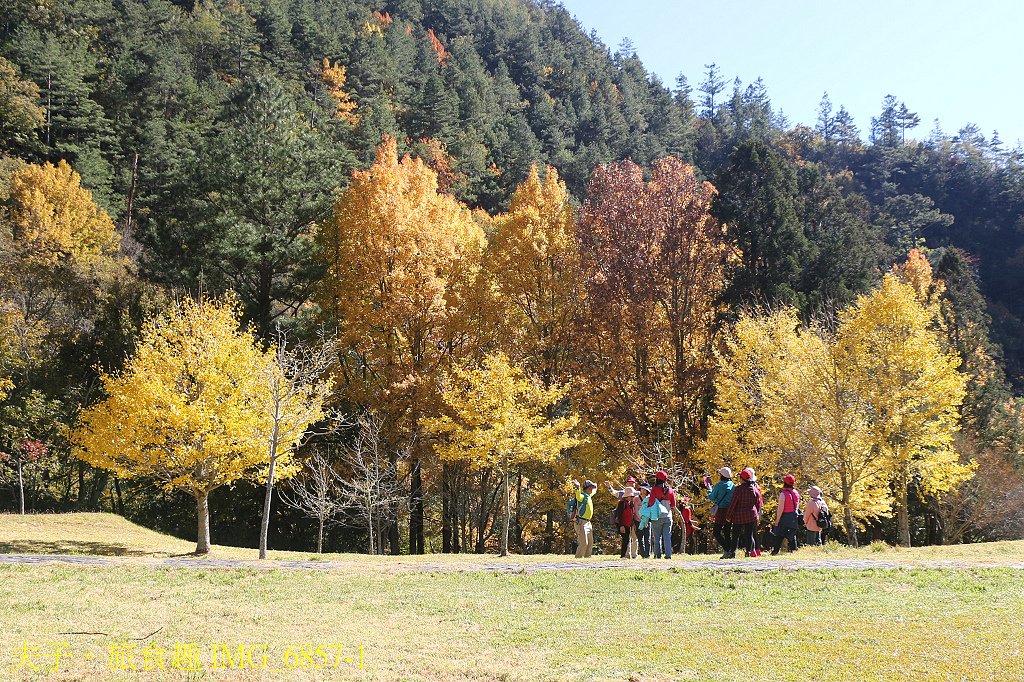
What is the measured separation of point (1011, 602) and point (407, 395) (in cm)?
2078

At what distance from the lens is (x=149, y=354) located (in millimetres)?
22156

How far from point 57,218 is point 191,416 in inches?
1246

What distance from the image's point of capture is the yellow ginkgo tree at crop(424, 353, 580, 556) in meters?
23.0

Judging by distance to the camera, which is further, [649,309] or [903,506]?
[903,506]

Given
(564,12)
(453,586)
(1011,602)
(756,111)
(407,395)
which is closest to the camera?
(1011,602)

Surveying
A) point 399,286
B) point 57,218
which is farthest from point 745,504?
point 57,218

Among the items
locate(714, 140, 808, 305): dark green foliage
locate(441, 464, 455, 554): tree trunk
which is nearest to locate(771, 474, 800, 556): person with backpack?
locate(441, 464, 455, 554): tree trunk

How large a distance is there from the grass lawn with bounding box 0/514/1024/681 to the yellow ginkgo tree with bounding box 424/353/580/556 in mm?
7138

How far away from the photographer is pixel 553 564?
56.2 ft

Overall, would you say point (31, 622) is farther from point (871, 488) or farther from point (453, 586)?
point (871, 488)

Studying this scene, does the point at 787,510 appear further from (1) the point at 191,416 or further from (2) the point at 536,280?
(2) the point at 536,280

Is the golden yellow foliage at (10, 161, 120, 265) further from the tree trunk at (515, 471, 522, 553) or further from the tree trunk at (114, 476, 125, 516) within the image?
the tree trunk at (515, 471, 522, 553)

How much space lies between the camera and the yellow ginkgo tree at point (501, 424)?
23.0 metres

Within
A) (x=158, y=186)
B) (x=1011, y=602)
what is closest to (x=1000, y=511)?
(x=1011, y=602)
